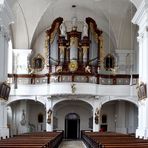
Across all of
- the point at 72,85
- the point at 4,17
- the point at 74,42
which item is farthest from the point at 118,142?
the point at 74,42

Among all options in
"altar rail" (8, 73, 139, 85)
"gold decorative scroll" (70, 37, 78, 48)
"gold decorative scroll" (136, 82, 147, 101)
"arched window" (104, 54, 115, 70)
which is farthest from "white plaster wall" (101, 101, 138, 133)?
Result: "gold decorative scroll" (136, 82, 147, 101)

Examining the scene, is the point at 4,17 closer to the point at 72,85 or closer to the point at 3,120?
the point at 3,120

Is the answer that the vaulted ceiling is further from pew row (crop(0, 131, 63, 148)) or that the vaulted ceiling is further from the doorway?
pew row (crop(0, 131, 63, 148))

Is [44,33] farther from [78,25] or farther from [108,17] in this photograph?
[108,17]

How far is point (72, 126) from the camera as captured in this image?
3484cm

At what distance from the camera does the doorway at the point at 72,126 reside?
3394 cm

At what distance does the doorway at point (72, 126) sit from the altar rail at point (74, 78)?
17.2 feet

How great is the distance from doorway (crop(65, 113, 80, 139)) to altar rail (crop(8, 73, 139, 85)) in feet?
17.2

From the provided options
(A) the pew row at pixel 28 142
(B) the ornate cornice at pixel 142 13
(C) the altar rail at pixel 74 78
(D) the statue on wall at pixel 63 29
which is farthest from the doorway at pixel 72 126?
(A) the pew row at pixel 28 142

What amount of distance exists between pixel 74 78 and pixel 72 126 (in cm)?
688

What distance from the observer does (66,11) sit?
32094 millimetres

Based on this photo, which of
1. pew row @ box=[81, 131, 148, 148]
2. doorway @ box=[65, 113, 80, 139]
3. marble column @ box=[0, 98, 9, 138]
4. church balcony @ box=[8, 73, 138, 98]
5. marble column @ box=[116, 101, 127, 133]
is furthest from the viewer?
doorway @ box=[65, 113, 80, 139]

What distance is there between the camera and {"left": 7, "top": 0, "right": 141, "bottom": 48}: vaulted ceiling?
29.3 m

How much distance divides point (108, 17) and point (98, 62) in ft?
11.4
